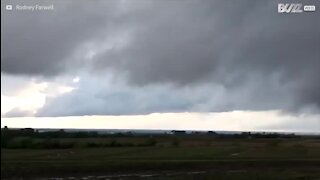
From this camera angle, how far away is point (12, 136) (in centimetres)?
4347

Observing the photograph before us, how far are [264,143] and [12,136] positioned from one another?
47.8 m

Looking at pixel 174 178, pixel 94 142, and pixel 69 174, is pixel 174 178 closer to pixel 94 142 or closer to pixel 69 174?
pixel 69 174

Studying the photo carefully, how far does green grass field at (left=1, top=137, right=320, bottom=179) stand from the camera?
1433 inches

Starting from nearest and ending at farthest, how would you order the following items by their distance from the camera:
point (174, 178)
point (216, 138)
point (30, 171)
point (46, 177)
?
point (174, 178) < point (46, 177) < point (30, 171) < point (216, 138)

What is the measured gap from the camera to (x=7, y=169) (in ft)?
122

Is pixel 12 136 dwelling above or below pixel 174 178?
above

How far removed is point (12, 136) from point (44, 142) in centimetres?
2563

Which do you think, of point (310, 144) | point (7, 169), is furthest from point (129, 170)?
point (310, 144)

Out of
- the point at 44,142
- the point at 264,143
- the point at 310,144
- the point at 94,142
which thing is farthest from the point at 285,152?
the point at 44,142

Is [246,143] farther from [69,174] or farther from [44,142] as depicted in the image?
[69,174]

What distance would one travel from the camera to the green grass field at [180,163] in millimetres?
36406

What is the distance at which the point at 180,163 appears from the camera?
4716 centimetres

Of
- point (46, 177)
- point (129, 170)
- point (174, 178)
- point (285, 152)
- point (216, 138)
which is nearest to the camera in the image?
point (174, 178)

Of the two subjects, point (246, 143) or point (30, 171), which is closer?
point (30, 171)
